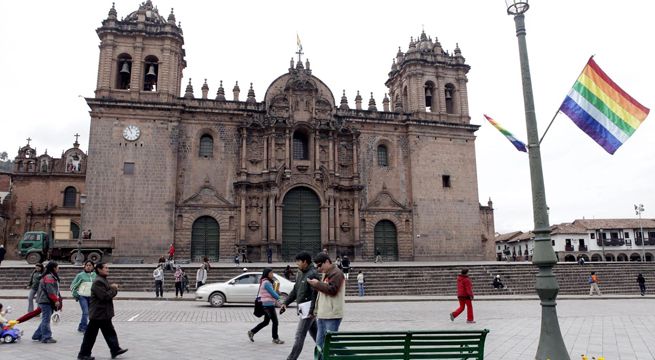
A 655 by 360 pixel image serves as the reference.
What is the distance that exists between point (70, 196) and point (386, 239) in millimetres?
28374

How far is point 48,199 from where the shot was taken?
1651 inches

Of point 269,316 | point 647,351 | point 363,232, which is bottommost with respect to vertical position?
point 647,351

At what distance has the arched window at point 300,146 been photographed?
1314 inches

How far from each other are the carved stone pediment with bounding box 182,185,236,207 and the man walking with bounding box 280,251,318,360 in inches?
943

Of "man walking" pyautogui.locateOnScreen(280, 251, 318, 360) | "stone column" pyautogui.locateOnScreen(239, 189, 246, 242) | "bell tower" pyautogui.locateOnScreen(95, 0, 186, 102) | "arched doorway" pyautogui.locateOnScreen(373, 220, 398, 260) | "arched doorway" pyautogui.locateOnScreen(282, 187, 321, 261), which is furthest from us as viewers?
"arched doorway" pyautogui.locateOnScreen(373, 220, 398, 260)

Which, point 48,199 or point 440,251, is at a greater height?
point 48,199

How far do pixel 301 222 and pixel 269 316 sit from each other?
22752mm

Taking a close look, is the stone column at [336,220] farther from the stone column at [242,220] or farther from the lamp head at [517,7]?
the lamp head at [517,7]

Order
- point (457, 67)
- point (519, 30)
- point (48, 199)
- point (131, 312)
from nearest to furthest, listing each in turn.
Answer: point (519, 30), point (131, 312), point (457, 67), point (48, 199)

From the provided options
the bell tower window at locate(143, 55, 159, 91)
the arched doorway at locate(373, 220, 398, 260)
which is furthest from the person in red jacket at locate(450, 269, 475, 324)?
the bell tower window at locate(143, 55, 159, 91)

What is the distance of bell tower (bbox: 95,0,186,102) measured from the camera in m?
31.0

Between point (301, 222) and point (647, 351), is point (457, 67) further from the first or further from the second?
point (647, 351)

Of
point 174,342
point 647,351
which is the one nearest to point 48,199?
point 174,342

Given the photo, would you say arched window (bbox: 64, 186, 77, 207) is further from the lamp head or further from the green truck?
the lamp head
